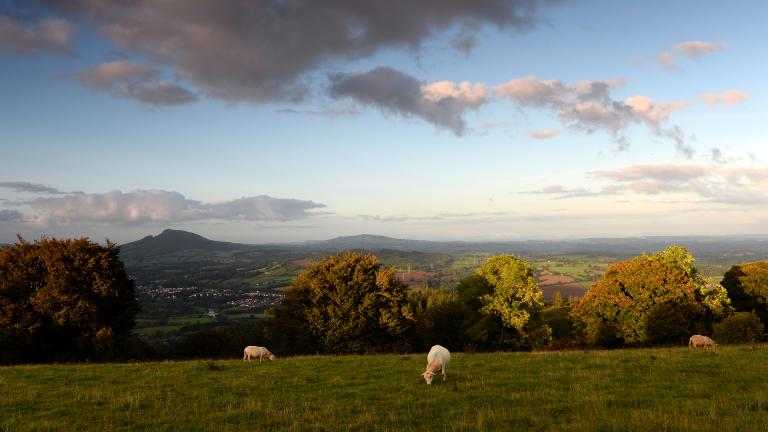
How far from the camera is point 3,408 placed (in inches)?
518

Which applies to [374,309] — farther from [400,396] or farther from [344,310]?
[400,396]

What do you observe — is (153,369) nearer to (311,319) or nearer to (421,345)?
(311,319)

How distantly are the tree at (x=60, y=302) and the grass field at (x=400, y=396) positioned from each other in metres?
10.8

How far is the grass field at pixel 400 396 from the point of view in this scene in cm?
1106

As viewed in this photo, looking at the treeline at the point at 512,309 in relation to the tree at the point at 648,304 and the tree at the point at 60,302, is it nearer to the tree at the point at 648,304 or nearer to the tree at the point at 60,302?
the tree at the point at 648,304

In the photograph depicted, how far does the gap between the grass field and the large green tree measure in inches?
782

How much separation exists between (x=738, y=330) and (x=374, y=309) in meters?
33.5

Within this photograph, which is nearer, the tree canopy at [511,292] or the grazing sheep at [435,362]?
the grazing sheep at [435,362]

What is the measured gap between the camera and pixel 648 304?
40844mm

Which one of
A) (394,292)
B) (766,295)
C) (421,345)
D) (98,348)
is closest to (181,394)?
(98,348)

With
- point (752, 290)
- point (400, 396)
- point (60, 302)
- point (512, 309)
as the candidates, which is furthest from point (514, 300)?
point (60, 302)

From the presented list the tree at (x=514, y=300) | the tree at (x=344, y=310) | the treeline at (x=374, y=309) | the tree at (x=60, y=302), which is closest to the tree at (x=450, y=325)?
the treeline at (x=374, y=309)

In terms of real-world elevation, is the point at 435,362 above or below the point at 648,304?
above

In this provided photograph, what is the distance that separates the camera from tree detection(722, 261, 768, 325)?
46312mm
